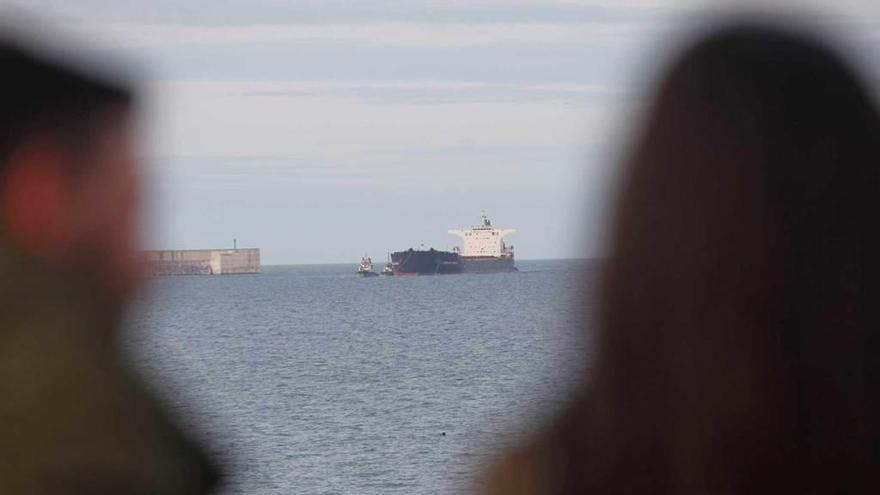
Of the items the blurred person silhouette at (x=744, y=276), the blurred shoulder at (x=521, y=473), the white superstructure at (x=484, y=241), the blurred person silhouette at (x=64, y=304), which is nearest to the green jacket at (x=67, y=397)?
the blurred person silhouette at (x=64, y=304)

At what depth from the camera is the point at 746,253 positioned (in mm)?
1327

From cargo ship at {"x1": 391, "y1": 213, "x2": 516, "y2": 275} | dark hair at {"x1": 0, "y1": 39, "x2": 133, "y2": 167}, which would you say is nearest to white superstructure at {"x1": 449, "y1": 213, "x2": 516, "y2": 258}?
cargo ship at {"x1": 391, "y1": 213, "x2": 516, "y2": 275}

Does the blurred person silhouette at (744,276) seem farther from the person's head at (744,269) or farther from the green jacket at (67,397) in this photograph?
the green jacket at (67,397)

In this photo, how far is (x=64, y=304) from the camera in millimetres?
2096

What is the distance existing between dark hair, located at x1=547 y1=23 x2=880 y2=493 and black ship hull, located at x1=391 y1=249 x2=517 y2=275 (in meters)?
170

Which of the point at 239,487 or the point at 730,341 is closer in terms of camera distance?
the point at 730,341

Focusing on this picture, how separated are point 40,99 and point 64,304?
0.32m

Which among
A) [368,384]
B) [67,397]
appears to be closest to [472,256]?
[368,384]

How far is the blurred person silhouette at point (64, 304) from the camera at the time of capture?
6.77 ft

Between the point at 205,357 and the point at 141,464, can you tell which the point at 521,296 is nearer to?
the point at 205,357

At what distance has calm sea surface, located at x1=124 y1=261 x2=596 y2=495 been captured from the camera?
1972mm

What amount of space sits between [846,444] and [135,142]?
1.26 meters

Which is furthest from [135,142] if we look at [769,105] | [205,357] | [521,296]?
[521,296]

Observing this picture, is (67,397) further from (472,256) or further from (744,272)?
(472,256)
